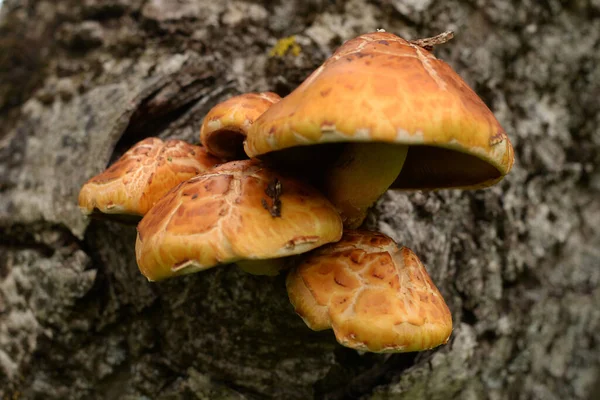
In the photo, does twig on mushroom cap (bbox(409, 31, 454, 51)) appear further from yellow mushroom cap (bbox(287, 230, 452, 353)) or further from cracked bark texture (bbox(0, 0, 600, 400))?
cracked bark texture (bbox(0, 0, 600, 400))

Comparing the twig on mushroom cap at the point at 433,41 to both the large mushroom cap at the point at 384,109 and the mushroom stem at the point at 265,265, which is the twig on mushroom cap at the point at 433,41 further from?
the mushroom stem at the point at 265,265

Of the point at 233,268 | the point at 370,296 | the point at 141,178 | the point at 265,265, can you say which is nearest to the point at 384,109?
the point at 370,296

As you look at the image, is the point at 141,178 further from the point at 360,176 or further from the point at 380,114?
the point at 380,114

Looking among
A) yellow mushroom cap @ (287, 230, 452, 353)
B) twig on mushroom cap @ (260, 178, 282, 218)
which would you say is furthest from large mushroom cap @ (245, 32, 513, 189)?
yellow mushroom cap @ (287, 230, 452, 353)

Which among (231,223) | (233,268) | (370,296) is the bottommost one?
(233,268)

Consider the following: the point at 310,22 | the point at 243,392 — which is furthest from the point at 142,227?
the point at 310,22

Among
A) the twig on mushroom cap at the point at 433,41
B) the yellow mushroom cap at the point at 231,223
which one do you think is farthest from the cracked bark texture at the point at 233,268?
the twig on mushroom cap at the point at 433,41

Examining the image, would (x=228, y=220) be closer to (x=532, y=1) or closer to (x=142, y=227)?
(x=142, y=227)
